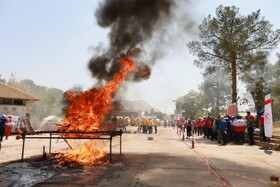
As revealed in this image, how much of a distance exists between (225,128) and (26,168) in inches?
548

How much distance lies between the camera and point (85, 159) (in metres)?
10.4

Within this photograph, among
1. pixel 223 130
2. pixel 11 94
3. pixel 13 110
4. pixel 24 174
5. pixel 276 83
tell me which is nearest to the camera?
pixel 24 174

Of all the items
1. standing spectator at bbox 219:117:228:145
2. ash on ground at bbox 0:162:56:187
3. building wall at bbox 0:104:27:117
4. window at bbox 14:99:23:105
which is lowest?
ash on ground at bbox 0:162:56:187

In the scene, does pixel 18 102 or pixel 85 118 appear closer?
pixel 85 118

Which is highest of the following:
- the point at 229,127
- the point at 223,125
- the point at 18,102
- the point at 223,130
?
the point at 18,102

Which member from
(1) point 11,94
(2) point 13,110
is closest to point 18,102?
(2) point 13,110

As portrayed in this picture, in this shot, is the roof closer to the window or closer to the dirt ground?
the window

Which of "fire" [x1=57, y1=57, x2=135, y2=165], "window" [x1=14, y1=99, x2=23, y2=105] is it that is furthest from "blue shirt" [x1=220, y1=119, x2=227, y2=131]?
"window" [x1=14, y1=99, x2=23, y2=105]

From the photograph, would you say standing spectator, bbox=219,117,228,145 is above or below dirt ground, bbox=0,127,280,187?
above

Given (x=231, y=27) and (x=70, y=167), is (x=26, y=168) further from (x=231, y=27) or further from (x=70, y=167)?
(x=231, y=27)

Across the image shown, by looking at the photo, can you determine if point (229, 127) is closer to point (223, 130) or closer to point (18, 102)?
point (223, 130)

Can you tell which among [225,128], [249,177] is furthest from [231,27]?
[249,177]

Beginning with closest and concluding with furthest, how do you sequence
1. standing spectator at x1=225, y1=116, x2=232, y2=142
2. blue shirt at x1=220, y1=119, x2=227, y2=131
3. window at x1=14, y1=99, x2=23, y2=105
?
blue shirt at x1=220, y1=119, x2=227, y2=131, standing spectator at x1=225, y1=116, x2=232, y2=142, window at x1=14, y1=99, x2=23, y2=105

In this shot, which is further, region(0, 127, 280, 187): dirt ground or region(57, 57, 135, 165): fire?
region(57, 57, 135, 165): fire
